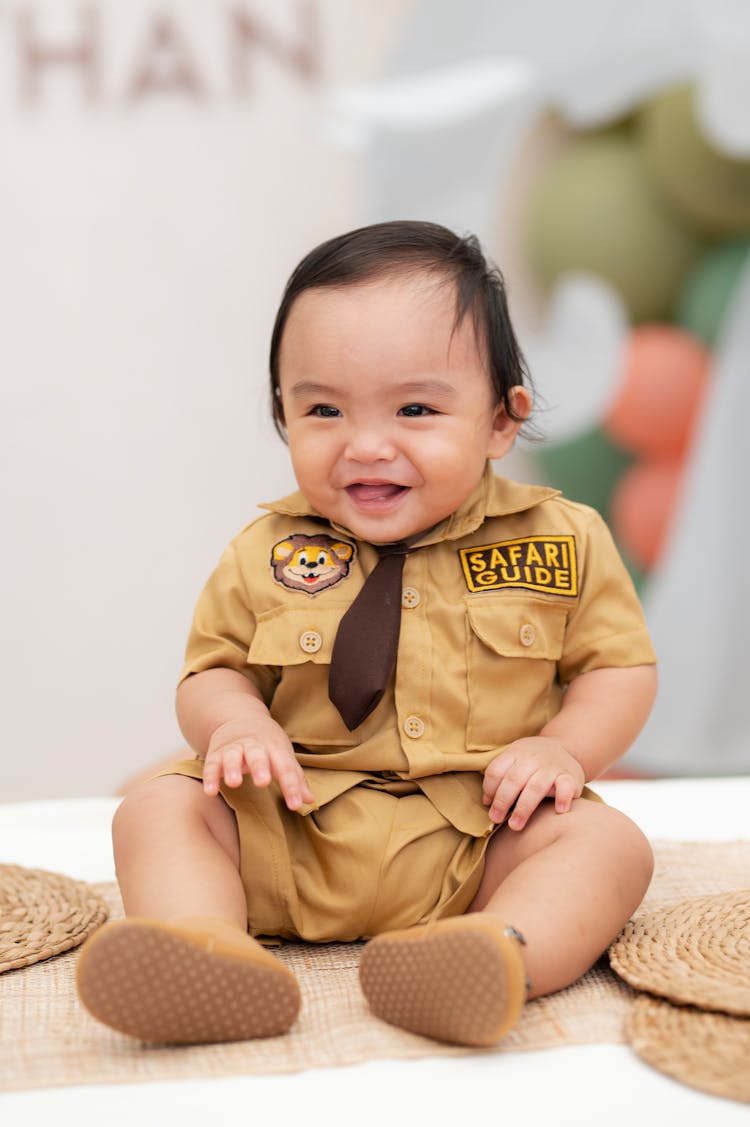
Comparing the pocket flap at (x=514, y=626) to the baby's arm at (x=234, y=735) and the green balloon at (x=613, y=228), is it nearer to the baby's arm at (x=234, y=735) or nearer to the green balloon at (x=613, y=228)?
the baby's arm at (x=234, y=735)

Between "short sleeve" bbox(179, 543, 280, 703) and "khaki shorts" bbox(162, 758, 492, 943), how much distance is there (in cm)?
12

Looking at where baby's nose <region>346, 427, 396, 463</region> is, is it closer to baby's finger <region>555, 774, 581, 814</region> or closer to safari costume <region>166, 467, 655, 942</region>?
safari costume <region>166, 467, 655, 942</region>

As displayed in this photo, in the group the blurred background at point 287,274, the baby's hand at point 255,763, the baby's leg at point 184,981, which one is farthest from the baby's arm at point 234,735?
the blurred background at point 287,274

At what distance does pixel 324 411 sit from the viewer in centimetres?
104

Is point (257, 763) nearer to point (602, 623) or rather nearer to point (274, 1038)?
point (274, 1038)

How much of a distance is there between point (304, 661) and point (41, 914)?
285mm

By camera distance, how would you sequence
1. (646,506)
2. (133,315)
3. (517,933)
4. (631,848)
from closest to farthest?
(517,933)
(631,848)
(646,506)
(133,315)

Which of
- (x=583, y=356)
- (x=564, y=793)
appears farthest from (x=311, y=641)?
(x=583, y=356)

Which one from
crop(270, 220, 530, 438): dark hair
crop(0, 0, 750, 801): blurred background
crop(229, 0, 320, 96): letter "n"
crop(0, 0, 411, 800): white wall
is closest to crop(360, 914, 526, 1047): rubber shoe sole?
crop(270, 220, 530, 438): dark hair

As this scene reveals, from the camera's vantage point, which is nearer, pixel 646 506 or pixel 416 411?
pixel 416 411

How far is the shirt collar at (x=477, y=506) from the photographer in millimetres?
1087

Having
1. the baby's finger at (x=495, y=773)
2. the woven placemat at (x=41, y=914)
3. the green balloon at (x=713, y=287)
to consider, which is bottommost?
the woven placemat at (x=41, y=914)

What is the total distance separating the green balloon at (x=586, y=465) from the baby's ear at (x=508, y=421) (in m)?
1.23

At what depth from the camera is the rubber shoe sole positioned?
2.49ft
